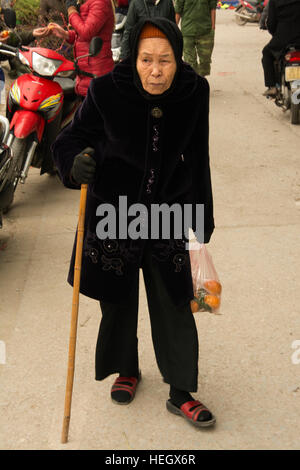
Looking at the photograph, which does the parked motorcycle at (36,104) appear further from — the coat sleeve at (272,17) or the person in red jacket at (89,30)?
the coat sleeve at (272,17)

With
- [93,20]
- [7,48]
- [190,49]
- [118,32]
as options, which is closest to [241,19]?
[118,32]

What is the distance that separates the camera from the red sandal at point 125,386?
12.9 ft

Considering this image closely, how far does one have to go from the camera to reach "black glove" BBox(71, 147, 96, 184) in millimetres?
3285

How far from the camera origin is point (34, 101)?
22.5ft

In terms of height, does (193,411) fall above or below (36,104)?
above

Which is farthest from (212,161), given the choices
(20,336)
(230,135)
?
(20,336)

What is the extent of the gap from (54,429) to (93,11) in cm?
497

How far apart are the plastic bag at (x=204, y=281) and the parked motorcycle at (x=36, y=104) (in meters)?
3.02

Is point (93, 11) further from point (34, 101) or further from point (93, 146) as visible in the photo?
point (93, 146)

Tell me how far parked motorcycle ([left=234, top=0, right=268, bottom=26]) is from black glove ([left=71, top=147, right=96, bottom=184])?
19.6m

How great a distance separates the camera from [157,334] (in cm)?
380

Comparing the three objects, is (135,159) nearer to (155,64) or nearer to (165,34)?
(155,64)

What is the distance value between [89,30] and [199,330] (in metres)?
3.98

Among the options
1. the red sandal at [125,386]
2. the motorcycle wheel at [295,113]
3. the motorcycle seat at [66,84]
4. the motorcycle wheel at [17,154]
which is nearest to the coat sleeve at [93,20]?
the motorcycle seat at [66,84]
